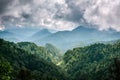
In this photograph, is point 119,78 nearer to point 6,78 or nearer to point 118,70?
point 118,70

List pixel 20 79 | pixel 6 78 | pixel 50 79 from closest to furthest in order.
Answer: pixel 6 78, pixel 20 79, pixel 50 79

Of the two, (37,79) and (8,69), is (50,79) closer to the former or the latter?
(37,79)

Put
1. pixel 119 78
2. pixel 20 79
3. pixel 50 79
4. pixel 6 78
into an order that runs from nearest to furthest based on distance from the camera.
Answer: pixel 6 78 → pixel 119 78 → pixel 20 79 → pixel 50 79

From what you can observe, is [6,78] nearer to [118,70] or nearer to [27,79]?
[27,79]

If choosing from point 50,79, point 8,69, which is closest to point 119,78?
point 8,69

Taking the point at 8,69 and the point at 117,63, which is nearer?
the point at 8,69

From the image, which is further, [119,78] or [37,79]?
[37,79]

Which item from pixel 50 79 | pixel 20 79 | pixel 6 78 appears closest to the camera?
pixel 6 78

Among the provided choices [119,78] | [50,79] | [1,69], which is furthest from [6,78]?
[50,79]
